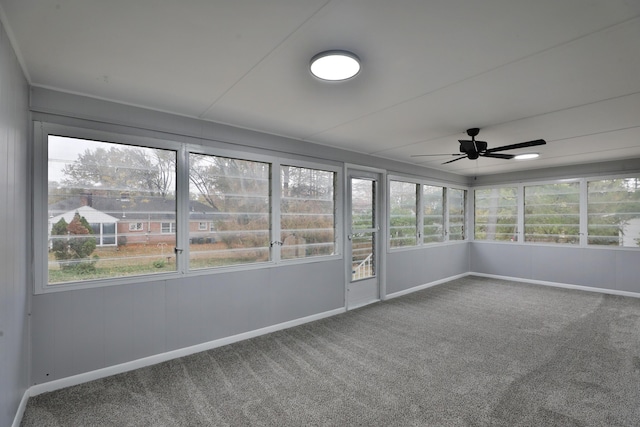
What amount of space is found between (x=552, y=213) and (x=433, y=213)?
2326 millimetres

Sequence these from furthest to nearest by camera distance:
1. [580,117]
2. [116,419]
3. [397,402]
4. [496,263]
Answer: [496,263] → [580,117] → [397,402] → [116,419]

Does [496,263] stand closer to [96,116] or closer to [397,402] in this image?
[397,402]

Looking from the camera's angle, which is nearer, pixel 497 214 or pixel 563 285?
pixel 563 285

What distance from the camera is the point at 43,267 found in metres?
2.44

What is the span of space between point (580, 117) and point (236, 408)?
13.4 ft

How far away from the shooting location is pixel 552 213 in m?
6.16

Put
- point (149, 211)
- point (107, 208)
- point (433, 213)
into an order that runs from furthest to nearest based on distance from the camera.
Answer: point (433, 213), point (149, 211), point (107, 208)

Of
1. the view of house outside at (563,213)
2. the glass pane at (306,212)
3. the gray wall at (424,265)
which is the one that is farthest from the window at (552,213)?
the glass pane at (306,212)

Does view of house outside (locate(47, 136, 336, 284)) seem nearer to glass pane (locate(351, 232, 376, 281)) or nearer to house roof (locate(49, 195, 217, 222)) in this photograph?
house roof (locate(49, 195, 217, 222))

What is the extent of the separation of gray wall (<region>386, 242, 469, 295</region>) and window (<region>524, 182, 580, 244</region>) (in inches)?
56.0

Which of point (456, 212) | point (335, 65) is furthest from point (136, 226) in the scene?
point (456, 212)

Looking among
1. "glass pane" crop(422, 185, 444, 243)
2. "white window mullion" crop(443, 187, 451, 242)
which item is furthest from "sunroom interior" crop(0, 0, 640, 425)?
"white window mullion" crop(443, 187, 451, 242)

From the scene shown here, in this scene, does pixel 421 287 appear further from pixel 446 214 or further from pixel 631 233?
pixel 631 233

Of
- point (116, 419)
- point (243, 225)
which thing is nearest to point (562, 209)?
Answer: point (243, 225)
